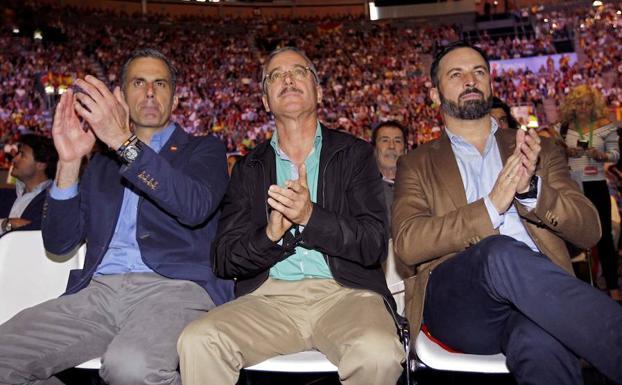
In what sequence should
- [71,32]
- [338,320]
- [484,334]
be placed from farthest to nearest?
[71,32], [338,320], [484,334]

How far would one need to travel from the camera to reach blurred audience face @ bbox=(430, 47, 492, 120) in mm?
2434

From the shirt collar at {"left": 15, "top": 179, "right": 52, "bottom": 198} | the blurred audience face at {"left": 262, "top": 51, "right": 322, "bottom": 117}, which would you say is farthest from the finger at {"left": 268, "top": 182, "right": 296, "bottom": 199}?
the shirt collar at {"left": 15, "top": 179, "right": 52, "bottom": 198}

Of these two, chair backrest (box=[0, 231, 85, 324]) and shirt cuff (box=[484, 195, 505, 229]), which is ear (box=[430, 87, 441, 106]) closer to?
shirt cuff (box=[484, 195, 505, 229])

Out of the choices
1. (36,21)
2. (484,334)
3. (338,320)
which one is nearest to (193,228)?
(338,320)

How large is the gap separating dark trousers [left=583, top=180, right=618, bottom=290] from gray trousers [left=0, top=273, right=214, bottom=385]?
352 centimetres

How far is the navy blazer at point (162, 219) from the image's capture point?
7.45 feet

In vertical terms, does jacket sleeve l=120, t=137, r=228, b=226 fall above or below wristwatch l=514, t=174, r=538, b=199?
above

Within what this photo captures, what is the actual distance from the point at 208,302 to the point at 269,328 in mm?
333

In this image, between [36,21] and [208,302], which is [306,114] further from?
[36,21]

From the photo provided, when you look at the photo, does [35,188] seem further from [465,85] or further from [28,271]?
[465,85]

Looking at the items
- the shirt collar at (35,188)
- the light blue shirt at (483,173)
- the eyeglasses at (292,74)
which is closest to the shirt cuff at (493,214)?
the light blue shirt at (483,173)

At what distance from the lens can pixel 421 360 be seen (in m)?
2.00

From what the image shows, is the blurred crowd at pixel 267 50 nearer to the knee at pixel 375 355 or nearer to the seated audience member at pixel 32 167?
the seated audience member at pixel 32 167

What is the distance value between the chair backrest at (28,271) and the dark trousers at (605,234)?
3.82m
